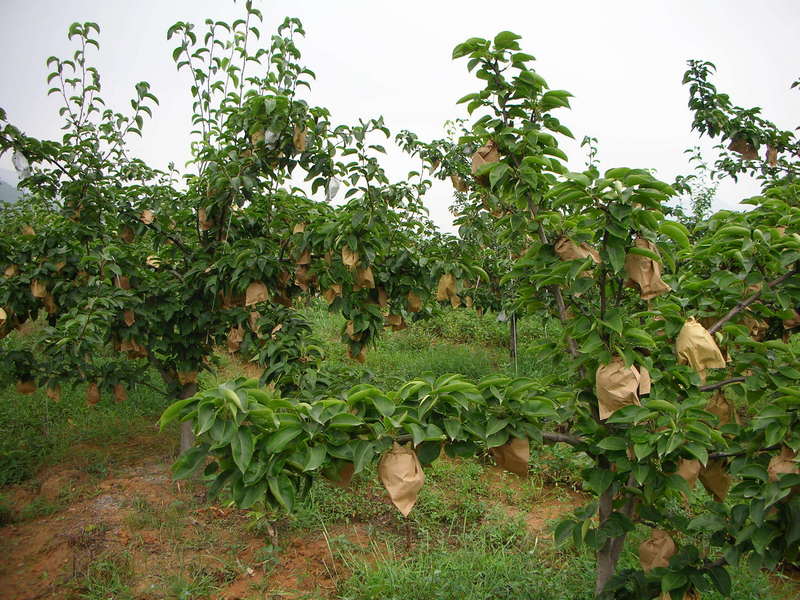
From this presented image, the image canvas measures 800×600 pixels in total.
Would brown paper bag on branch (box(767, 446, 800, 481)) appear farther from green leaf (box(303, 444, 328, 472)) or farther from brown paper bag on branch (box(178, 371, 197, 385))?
brown paper bag on branch (box(178, 371, 197, 385))

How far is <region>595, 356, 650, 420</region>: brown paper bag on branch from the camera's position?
53.4 inches

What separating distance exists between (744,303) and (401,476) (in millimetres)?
1076

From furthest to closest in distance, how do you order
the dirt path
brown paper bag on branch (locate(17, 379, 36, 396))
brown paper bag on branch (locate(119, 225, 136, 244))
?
brown paper bag on branch (locate(17, 379, 36, 396)) → brown paper bag on branch (locate(119, 225, 136, 244)) → the dirt path

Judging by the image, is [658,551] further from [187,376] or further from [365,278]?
[187,376]

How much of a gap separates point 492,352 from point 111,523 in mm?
4294

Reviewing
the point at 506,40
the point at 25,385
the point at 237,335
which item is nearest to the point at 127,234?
the point at 237,335

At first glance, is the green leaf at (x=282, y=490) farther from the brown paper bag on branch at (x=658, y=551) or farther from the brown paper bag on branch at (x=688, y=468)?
the brown paper bag on branch at (x=658, y=551)

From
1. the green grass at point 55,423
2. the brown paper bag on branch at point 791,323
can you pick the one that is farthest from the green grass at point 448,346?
the brown paper bag on branch at point 791,323

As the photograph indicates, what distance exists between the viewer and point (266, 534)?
2.89 metres

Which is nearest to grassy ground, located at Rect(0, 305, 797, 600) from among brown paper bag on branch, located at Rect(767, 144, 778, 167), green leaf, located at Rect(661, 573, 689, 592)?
green leaf, located at Rect(661, 573, 689, 592)

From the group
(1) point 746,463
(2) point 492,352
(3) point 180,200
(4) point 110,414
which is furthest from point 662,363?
(2) point 492,352

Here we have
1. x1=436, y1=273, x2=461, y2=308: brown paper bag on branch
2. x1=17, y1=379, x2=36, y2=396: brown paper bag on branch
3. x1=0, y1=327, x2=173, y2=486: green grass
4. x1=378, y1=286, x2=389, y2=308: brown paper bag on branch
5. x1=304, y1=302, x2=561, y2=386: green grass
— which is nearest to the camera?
x1=436, y1=273, x2=461, y2=308: brown paper bag on branch

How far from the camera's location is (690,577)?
1554 mm

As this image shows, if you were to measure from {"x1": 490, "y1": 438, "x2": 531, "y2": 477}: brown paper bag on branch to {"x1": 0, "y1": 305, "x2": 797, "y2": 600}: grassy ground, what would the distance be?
873mm
